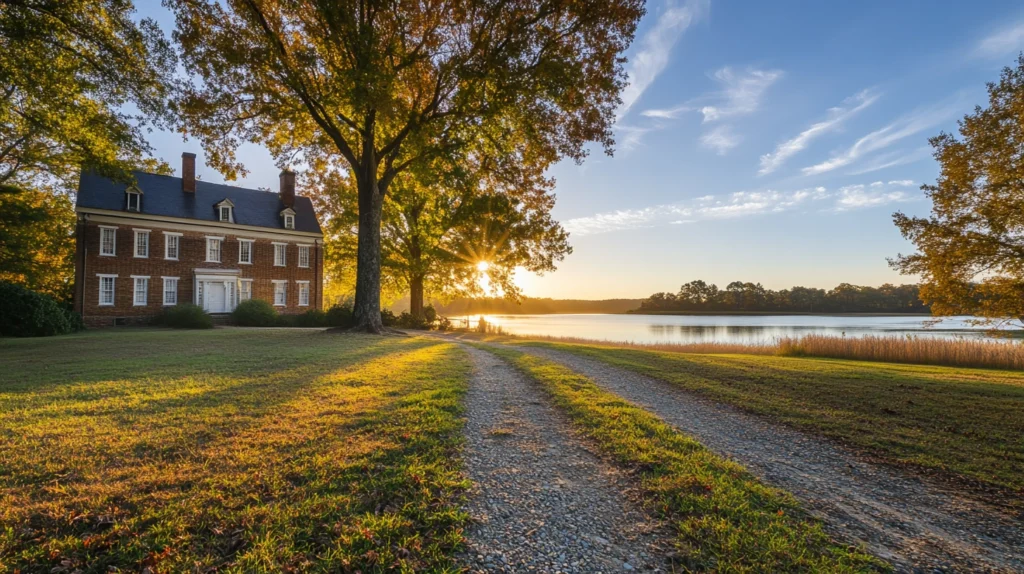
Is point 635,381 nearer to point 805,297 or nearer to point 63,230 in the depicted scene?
point 63,230

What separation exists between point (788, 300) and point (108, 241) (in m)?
99.7

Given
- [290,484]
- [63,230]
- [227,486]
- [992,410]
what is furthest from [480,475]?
[63,230]

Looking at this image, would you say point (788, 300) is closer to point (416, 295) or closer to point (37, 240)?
point (416, 295)

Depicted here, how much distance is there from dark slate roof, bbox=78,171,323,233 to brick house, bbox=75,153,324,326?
60 millimetres

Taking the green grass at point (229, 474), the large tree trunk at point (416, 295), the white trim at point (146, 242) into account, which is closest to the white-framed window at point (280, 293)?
the white trim at point (146, 242)

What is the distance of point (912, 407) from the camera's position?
21.7ft

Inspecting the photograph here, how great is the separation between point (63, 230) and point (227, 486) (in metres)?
35.5

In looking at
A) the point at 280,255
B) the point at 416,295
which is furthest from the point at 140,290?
the point at 416,295

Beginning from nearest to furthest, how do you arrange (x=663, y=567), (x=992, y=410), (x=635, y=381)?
1. (x=663, y=567)
2. (x=992, y=410)
3. (x=635, y=381)

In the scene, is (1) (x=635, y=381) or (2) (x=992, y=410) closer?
(2) (x=992, y=410)

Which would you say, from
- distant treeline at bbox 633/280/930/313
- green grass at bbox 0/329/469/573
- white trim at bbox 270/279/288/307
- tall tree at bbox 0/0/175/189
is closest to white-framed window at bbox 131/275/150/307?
white trim at bbox 270/279/288/307

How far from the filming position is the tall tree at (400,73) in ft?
47.3

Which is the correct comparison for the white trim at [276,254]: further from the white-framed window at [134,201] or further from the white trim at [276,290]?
the white-framed window at [134,201]

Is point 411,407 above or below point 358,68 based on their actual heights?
below
